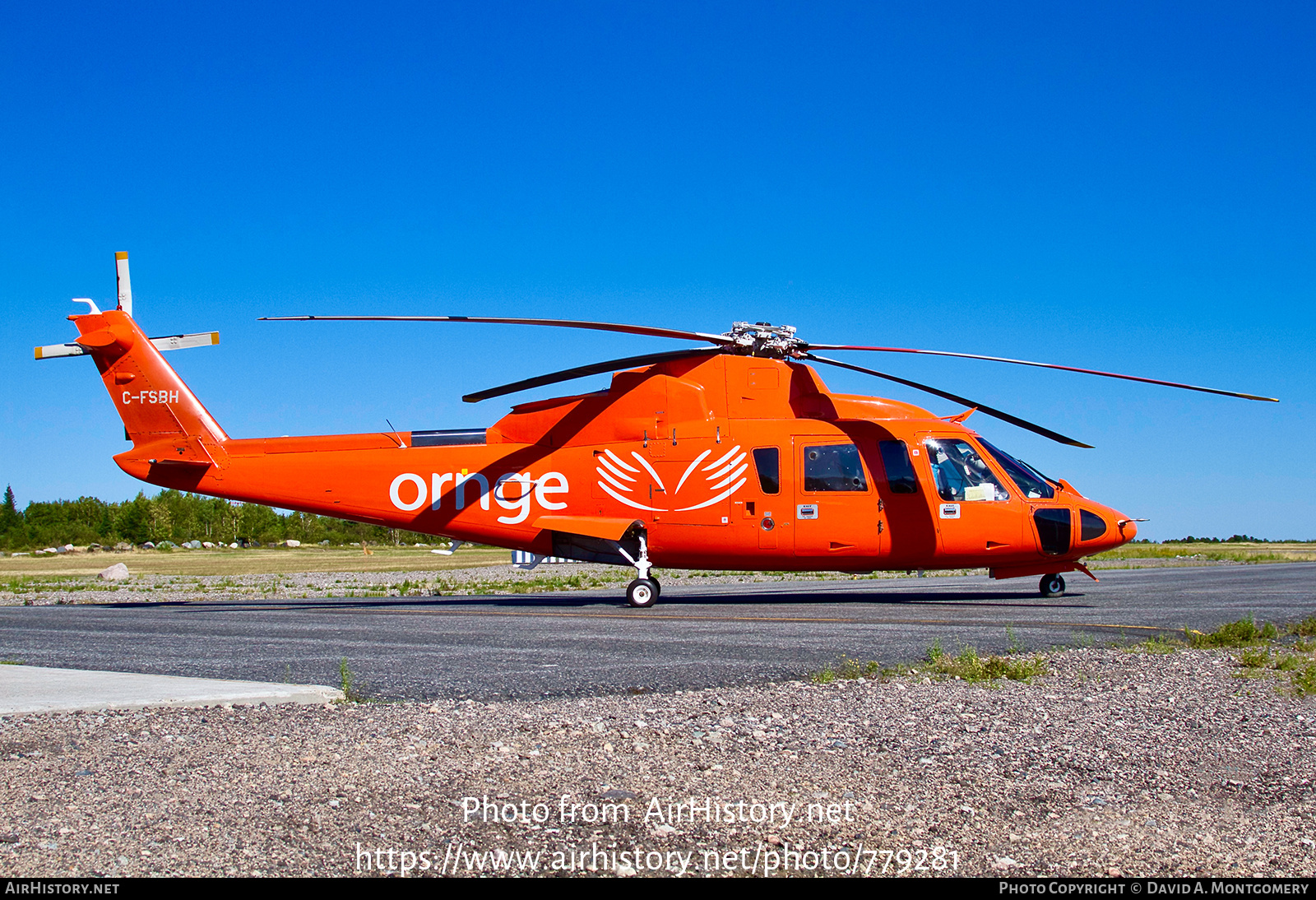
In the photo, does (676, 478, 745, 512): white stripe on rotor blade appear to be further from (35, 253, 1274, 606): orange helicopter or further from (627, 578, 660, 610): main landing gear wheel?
(627, 578, 660, 610): main landing gear wheel

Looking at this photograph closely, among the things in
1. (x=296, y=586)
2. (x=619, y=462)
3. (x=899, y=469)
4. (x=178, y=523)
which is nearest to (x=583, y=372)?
(x=619, y=462)

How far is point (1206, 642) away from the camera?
994cm

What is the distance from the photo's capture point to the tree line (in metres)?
129

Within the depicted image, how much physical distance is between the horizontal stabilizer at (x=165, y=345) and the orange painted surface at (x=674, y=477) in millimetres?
385

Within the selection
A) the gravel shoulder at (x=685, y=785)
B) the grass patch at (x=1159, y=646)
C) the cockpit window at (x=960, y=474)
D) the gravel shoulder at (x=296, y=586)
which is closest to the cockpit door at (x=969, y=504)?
the cockpit window at (x=960, y=474)

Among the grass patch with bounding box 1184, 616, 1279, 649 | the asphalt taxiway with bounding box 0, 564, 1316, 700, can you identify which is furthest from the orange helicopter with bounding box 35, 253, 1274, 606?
the grass patch with bounding box 1184, 616, 1279, 649

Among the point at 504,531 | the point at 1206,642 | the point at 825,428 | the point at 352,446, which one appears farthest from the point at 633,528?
the point at 1206,642

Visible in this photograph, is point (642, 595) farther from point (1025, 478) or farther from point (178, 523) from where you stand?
point (178, 523)

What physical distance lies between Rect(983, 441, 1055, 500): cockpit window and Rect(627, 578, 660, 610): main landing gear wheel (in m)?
6.61

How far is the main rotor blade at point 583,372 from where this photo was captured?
53.6 feet

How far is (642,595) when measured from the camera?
17.1 metres

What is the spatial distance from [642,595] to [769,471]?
3.15 meters

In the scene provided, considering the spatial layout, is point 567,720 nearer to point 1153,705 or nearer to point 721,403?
point 1153,705

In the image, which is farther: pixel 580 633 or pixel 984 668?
pixel 580 633
